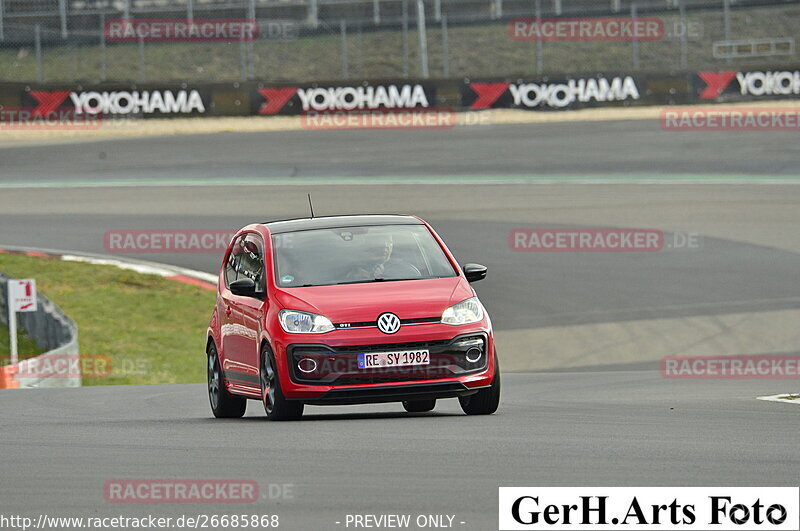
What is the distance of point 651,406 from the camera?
10.4 meters

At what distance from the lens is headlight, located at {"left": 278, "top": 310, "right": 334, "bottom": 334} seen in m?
8.96

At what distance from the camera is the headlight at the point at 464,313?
9066mm

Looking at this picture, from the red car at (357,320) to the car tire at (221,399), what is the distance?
40cm

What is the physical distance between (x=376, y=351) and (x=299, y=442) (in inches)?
46.0

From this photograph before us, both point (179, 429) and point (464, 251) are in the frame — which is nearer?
point (179, 429)

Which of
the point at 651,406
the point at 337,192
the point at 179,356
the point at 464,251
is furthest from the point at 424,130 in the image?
the point at 651,406

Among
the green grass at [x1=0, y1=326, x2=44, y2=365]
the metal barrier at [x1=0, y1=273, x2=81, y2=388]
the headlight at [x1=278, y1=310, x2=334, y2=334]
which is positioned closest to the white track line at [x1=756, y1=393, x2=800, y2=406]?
the headlight at [x1=278, y1=310, x2=334, y2=334]

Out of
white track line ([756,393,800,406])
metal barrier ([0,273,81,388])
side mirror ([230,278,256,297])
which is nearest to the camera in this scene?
side mirror ([230,278,256,297])

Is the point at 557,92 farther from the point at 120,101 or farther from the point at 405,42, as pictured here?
the point at 120,101

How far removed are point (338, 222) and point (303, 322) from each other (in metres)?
1.27

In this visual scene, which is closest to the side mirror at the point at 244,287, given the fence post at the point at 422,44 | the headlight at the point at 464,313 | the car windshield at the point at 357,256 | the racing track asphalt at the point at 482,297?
the car windshield at the point at 357,256

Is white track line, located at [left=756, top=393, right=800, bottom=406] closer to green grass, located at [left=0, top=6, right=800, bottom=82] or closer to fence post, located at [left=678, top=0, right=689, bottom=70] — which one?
green grass, located at [left=0, top=6, right=800, bottom=82]

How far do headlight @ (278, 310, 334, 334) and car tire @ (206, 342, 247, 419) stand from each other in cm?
170

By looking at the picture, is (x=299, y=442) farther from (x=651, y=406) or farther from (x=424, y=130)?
A: (x=424, y=130)
